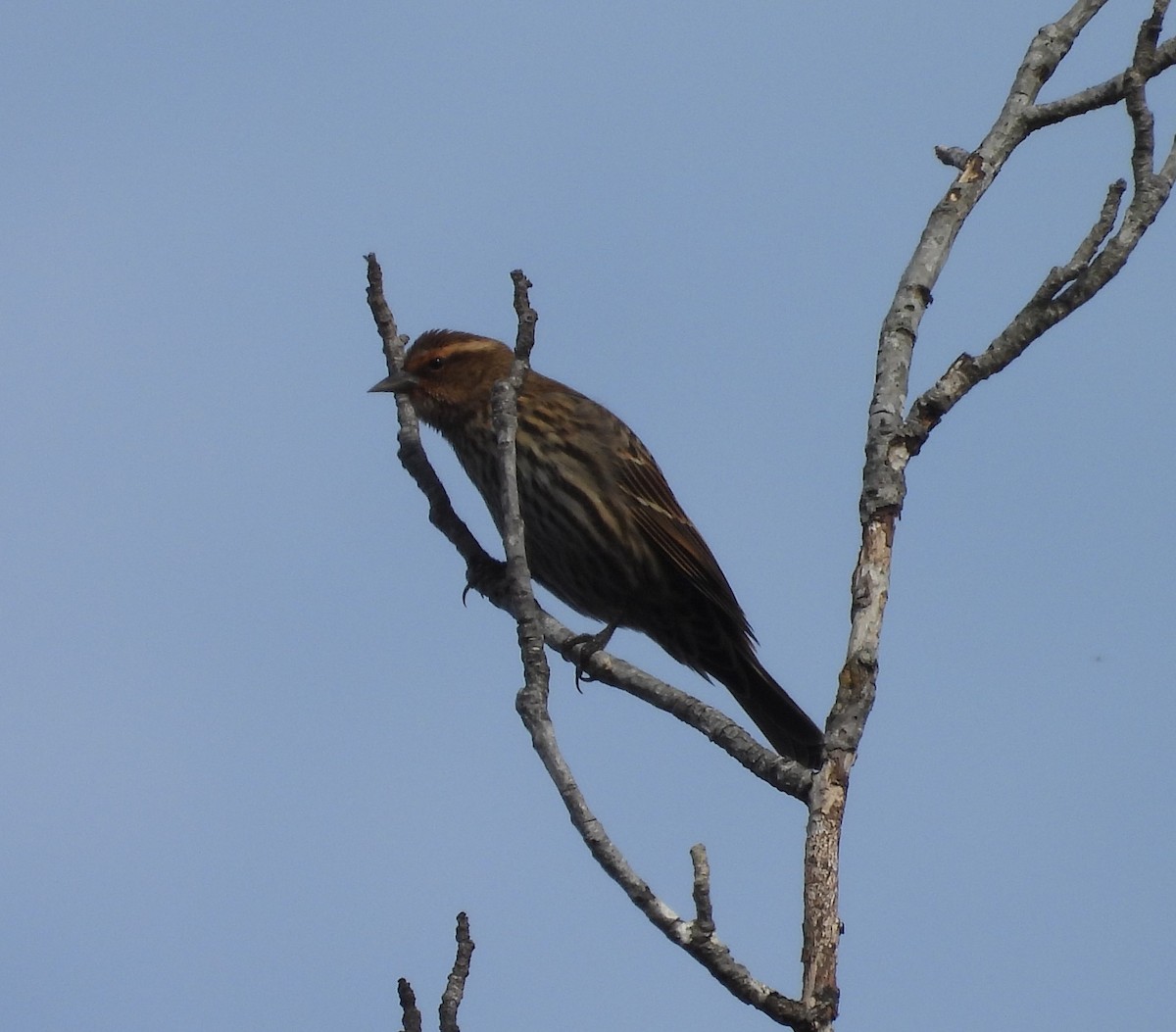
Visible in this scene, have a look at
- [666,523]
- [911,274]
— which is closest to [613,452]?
[666,523]

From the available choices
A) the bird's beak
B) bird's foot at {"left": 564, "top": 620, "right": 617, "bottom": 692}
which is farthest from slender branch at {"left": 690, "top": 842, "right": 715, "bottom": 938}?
the bird's beak

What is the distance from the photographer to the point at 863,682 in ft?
13.3

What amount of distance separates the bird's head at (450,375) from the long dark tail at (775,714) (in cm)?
182

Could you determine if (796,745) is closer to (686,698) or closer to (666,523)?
(666,523)

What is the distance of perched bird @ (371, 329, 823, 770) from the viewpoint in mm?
8602

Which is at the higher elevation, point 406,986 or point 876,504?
point 876,504

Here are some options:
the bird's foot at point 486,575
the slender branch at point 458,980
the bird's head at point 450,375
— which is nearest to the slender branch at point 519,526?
the slender branch at point 458,980

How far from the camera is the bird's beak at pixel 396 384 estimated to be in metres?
8.12

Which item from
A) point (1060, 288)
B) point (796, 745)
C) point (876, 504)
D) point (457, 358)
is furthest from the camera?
point (457, 358)

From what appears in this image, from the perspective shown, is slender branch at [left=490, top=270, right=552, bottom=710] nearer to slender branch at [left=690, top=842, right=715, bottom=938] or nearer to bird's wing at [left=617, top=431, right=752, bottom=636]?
slender branch at [left=690, top=842, right=715, bottom=938]

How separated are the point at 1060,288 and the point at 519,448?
14.3 ft

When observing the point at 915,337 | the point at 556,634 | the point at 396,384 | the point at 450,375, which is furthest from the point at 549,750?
the point at 450,375

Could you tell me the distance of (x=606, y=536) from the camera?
8.64 m

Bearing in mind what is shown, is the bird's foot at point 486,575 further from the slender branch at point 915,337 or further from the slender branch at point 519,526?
the slender branch at point 915,337
